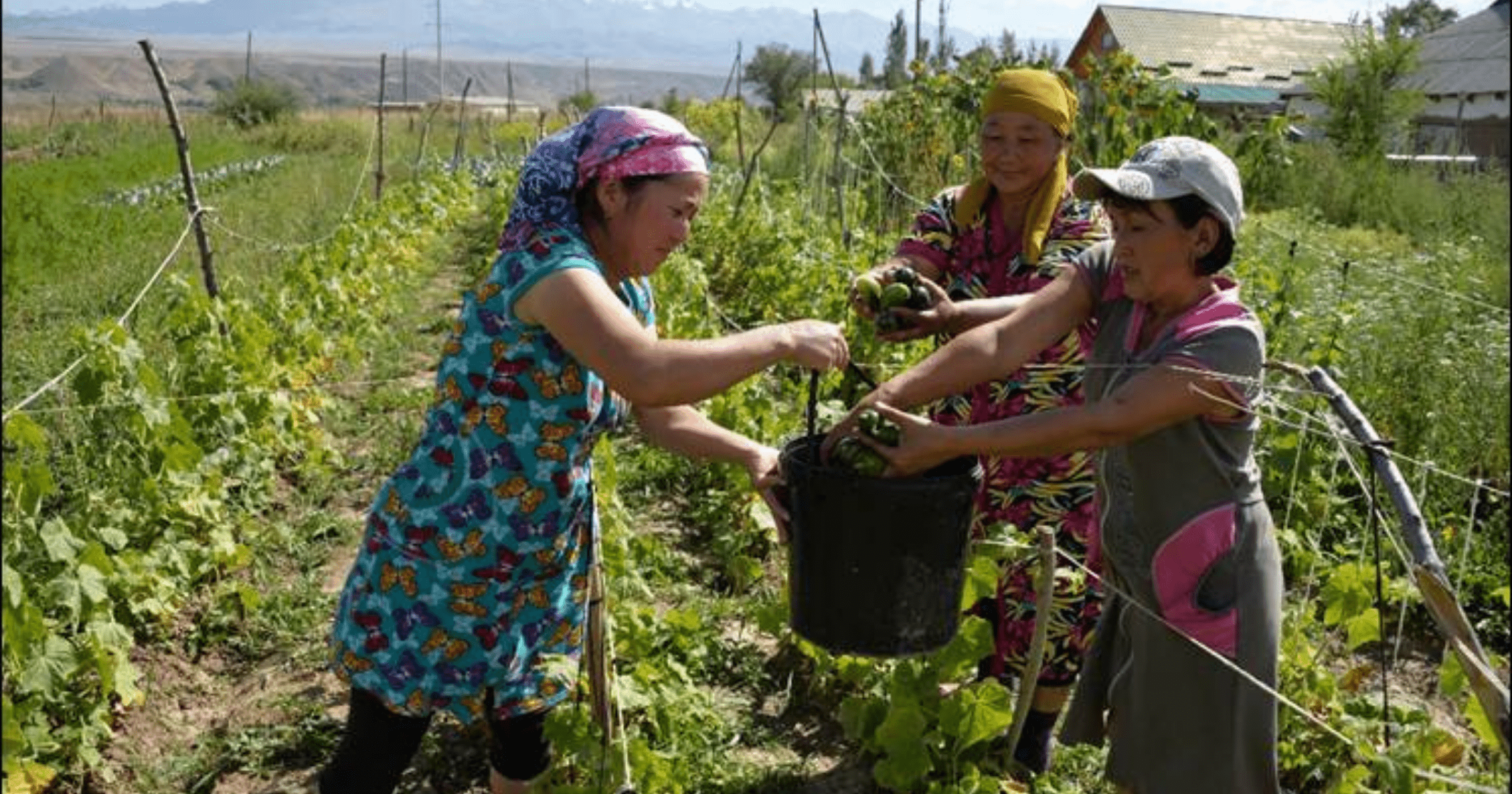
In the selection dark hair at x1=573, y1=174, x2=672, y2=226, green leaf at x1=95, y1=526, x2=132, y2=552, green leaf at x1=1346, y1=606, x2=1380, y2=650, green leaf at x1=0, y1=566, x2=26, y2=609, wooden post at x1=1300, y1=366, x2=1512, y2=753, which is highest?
dark hair at x1=573, y1=174, x2=672, y2=226

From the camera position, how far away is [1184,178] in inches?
78.9

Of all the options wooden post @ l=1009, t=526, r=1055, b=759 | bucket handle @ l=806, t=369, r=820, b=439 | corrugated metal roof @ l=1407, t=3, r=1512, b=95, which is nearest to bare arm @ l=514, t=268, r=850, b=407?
bucket handle @ l=806, t=369, r=820, b=439

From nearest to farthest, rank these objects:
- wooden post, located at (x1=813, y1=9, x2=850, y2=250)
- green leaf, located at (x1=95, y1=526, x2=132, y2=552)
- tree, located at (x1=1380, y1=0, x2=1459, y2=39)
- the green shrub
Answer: green leaf, located at (x1=95, y1=526, x2=132, y2=552)
wooden post, located at (x1=813, y1=9, x2=850, y2=250)
the green shrub
tree, located at (x1=1380, y1=0, x2=1459, y2=39)

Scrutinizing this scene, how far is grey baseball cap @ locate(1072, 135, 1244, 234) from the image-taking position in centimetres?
201

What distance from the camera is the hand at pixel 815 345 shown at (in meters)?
2.08

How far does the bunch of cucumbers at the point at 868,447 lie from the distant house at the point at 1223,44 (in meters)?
31.5

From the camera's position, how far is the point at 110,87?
9819 centimetres

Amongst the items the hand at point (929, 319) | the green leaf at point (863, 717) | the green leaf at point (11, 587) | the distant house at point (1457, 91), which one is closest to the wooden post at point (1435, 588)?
the hand at point (929, 319)

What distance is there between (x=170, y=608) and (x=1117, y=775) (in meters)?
2.62

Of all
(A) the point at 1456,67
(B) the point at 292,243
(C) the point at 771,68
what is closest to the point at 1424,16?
(C) the point at 771,68

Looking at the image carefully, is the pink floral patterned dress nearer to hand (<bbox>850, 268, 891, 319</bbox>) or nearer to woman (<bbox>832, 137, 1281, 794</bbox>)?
hand (<bbox>850, 268, 891, 319</bbox>)

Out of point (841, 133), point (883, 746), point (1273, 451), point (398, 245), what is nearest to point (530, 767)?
point (883, 746)

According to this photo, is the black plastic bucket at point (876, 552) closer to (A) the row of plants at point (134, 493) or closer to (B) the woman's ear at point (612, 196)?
(B) the woman's ear at point (612, 196)

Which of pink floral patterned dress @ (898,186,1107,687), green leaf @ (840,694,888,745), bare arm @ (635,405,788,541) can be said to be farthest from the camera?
green leaf @ (840,694,888,745)
